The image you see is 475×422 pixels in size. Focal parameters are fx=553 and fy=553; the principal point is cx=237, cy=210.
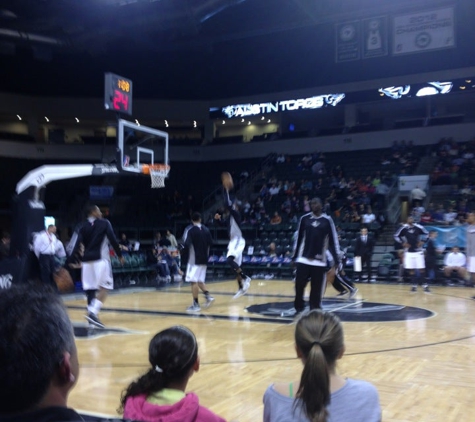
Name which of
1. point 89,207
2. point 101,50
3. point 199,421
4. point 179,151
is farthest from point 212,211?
point 199,421

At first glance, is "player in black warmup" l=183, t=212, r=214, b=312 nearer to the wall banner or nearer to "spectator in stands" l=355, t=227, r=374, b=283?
"spectator in stands" l=355, t=227, r=374, b=283

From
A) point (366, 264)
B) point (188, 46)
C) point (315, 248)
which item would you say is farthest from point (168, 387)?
point (188, 46)

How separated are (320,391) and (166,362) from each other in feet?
2.23

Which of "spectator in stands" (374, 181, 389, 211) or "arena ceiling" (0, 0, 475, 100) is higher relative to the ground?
"arena ceiling" (0, 0, 475, 100)

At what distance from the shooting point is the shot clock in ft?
42.7

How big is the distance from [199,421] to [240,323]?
6.49 meters

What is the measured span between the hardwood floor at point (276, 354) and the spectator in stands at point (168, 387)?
1.79 m

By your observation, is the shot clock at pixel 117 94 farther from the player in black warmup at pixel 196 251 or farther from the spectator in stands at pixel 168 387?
the spectator in stands at pixel 168 387

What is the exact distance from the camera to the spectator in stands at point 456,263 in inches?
621

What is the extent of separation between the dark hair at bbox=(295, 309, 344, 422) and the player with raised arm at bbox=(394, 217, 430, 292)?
12.0m

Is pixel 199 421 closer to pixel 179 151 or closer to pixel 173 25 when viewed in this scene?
pixel 173 25

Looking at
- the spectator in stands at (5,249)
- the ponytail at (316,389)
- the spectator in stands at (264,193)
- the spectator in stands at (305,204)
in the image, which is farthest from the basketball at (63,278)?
the spectator in stands at (264,193)

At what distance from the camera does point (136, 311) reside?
10227mm

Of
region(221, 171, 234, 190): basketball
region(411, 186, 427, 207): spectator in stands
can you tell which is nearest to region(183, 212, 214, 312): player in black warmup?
region(221, 171, 234, 190): basketball
